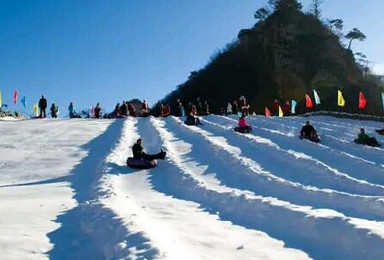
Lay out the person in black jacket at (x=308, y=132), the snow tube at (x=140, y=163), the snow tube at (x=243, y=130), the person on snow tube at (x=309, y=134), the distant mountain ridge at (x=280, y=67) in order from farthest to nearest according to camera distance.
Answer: the distant mountain ridge at (x=280, y=67) < the snow tube at (x=243, y=130) < the person in black jacket at (x=308, y=132) < the person on snow tube at (x=309, y=134) < the snow tube at (x=140, y=163)

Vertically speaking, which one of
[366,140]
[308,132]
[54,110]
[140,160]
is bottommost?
[366,140]

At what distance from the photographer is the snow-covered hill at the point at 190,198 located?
7.32 metres

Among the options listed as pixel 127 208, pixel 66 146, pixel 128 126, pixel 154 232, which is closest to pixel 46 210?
pixel 127 208

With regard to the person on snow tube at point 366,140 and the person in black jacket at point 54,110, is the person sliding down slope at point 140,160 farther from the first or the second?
the person in black jacket at point 54,110

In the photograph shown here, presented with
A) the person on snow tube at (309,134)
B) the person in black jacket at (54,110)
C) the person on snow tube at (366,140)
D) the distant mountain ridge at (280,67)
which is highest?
the distant mountain ridge at (280,67)

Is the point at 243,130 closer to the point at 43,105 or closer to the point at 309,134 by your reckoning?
the point at 309,134

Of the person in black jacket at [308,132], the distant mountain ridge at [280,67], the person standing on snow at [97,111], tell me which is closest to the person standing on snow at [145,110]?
the person standing on snow at [97,111]

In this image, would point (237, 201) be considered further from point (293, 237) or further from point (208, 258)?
point (208, 258)

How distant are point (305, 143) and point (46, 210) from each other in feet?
46.2

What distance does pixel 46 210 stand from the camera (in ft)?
34.6

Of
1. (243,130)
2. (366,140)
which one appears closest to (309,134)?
(366,140)

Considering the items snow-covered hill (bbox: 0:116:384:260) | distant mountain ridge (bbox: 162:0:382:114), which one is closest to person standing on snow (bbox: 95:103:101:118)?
snow-covered hill (bbox: 0:116:384:260)

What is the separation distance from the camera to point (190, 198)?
41.1 ft

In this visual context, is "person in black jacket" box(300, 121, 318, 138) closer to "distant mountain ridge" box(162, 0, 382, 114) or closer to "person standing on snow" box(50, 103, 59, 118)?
"person standing on snow" box(50, 103, 59, 118)
